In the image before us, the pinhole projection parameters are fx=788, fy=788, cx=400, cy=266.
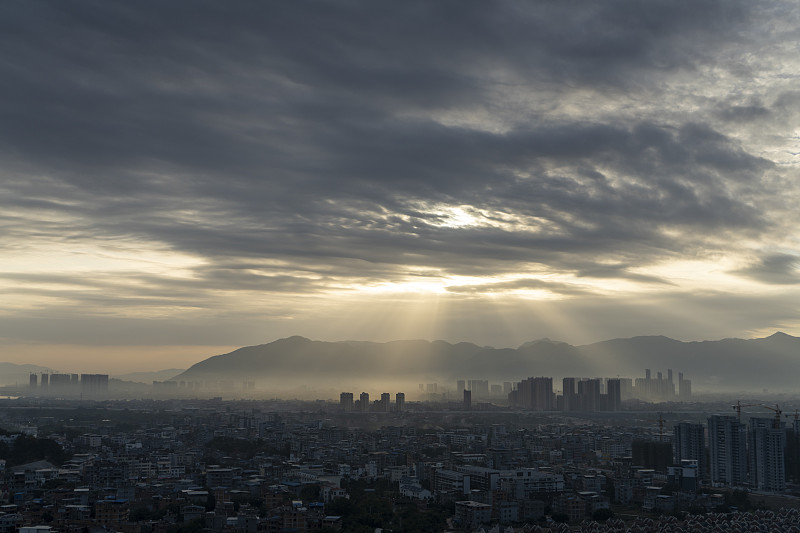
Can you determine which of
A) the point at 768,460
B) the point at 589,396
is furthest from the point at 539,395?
the point at 768,460

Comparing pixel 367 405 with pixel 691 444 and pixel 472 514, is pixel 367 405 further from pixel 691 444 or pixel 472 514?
pixel 472 514

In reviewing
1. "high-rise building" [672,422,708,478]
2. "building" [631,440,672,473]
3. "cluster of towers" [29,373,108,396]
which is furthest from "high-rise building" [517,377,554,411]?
"cluster of towers" [29,373,108,396]

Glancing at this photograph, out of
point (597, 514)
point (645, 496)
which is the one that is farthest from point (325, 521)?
point (645, 496)

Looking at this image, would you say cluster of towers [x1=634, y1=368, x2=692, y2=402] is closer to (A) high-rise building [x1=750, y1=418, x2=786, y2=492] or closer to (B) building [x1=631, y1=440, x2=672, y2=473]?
(B) building [x1=631, y1=440, x2=672, y2=473]

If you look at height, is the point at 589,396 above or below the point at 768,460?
below

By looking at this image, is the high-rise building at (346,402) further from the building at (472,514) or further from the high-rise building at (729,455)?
the building at (472,514)
